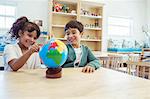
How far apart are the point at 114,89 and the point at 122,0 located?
17.2 ft

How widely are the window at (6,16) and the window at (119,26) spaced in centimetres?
278

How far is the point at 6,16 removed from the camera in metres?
4.36

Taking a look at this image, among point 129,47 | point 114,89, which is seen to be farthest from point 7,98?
point 129,47

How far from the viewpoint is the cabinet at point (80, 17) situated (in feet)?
15.1

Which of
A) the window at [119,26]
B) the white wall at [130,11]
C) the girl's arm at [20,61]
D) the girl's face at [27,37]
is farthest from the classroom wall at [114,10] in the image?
the girl's arm at [20,61]

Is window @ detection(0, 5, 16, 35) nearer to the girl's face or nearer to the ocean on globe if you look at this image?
the girl's face

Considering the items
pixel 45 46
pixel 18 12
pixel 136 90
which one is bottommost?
pixel 136 90

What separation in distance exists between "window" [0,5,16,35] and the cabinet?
91cm

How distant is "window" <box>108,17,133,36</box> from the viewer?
18.3 feet

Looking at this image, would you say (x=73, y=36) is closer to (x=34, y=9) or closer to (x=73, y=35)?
(x=73, y=35)

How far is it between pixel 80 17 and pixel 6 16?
185 cm

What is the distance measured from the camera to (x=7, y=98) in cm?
65

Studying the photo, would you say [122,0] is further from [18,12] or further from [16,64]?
[16,64]

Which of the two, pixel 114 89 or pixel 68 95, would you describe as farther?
pixel 114 89
